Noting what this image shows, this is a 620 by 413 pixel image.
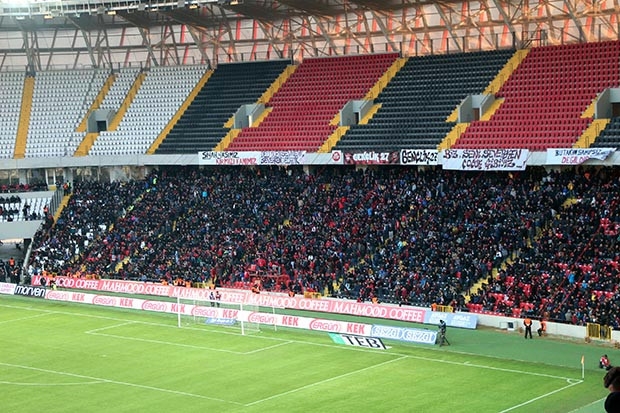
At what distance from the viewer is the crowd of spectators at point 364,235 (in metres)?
40.1

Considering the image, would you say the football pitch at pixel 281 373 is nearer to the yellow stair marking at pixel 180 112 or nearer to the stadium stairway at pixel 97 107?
the yellow stair marking at pixel 180 112

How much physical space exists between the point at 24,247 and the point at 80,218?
5017 mm

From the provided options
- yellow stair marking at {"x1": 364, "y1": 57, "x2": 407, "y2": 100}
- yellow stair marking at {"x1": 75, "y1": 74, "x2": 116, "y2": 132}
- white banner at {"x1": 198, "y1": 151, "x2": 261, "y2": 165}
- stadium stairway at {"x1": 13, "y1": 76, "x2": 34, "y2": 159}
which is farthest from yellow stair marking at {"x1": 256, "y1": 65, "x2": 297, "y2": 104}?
stadium stairway at {"x1": 13, "y1": 76, "x2": 34, "y2": 159}

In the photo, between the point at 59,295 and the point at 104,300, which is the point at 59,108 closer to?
the point at 59,295

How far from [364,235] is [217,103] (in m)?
18.1

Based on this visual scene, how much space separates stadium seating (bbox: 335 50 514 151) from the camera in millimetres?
50656

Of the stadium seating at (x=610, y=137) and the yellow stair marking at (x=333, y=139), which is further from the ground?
the yellow stair marking at (x=333, y=139)

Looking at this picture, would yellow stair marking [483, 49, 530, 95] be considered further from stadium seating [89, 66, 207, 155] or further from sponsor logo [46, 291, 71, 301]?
sponsor logo [46, 291, 71, 301]

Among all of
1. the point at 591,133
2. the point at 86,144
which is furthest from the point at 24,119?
the point at 591,133

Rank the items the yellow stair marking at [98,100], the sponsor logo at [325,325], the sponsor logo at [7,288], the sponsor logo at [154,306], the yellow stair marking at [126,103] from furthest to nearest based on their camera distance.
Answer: the yellow stair marking at [98,100]
the yellow stair marking at [126,103]
the sponsor logo at [7,288]
the sponsor logo at [154,306]
the sponsor logo at [325,325]

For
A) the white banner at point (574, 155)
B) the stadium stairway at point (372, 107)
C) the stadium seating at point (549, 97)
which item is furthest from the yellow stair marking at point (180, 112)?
the white banner at point (574, 155)

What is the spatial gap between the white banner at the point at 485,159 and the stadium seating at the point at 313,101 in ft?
30.8

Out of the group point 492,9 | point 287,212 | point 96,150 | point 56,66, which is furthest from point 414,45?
point 56,66

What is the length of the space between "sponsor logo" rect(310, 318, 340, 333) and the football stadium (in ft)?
0.29
